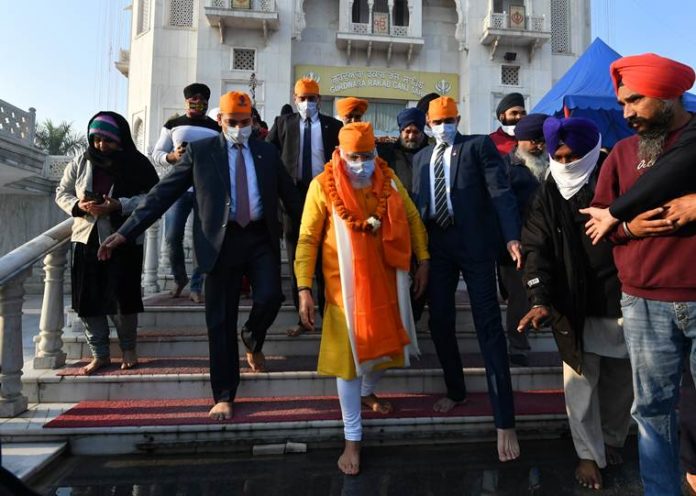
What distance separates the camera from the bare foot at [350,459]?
2.60 m

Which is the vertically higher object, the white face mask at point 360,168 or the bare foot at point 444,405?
the white face mask at point 360,168

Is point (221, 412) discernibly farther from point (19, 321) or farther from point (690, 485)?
point (690, 485)

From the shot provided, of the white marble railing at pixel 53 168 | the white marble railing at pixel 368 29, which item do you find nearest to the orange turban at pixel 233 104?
the white marble railing at pixel 53 168

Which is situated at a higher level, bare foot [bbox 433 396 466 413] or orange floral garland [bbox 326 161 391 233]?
orange floral garland [bbox 326 161 391 233]

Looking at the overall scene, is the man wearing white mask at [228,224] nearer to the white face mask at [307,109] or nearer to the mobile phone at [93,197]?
the mobile phone at [93,197]

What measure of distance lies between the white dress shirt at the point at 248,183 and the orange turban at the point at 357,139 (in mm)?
735

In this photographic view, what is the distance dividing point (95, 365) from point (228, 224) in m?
1.56

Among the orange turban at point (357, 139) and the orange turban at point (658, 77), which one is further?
the orange turban at point (357, 139)

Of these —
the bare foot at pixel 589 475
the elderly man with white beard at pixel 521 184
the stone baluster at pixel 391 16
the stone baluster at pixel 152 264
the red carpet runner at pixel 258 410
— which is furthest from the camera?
the stone baluster at pixel 391 16

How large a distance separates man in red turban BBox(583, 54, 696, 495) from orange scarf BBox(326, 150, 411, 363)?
1095 millimetres

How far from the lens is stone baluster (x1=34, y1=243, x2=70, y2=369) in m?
3.50

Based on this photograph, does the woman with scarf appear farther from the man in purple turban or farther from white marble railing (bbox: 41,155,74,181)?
white marble railing (bbox: 41,155,74,181)

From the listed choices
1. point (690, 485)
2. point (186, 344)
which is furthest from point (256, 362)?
point (690, 485)

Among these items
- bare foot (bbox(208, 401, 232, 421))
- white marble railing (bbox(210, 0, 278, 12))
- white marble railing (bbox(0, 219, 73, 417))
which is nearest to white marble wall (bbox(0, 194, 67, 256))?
white marble railing (bbox(210, 0, 278, 12))
